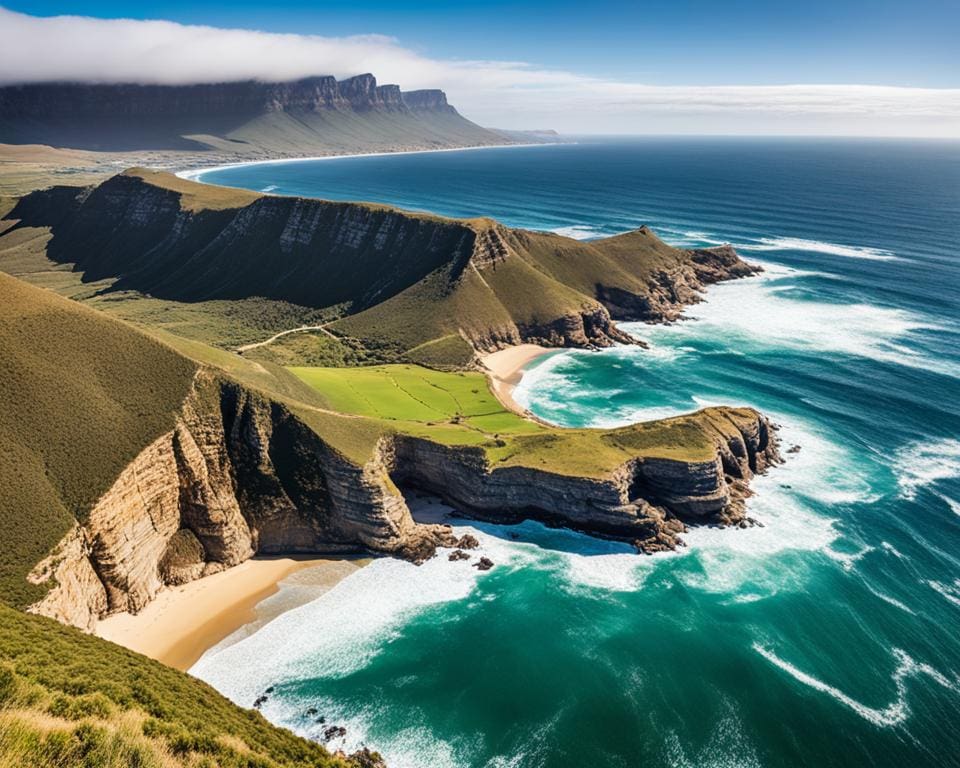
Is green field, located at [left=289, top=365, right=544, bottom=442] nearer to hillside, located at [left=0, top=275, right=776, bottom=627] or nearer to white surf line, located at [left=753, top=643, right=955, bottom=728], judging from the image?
hillside, located at [left=0, top=275, right=776, bottom=627]

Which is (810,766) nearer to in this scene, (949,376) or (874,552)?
(874,552)

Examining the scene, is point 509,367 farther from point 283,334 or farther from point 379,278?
point 283,334

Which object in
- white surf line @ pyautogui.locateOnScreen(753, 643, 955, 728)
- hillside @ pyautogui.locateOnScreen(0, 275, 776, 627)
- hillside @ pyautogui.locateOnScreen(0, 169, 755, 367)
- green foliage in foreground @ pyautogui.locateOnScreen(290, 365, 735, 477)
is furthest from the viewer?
hillside @ pyautogui.locateOnScreen(0, 169, 755, 367)

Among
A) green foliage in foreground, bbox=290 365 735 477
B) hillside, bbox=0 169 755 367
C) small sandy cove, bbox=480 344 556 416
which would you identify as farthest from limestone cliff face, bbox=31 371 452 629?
hillside, bbox=0 169 755 367

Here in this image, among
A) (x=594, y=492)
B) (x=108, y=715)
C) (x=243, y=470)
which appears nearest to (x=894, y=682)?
(x=594, y=492)

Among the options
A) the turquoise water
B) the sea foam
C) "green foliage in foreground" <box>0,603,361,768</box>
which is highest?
"green foliage in foreground" <box>0,603,361,768</box>

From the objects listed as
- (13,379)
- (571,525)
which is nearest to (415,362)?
(571,525)

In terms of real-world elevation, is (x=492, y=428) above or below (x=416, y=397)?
above
